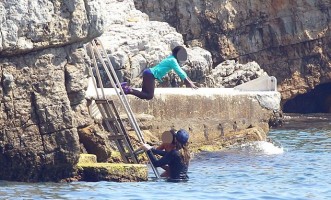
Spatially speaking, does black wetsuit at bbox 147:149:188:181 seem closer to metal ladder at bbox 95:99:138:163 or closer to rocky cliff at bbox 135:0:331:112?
metal ladder at bbox 95:99:138:163

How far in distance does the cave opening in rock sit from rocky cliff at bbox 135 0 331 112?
1942 mm

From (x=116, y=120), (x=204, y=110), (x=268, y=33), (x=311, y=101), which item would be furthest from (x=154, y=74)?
(x=311, y=101)

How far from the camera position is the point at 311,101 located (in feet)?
128

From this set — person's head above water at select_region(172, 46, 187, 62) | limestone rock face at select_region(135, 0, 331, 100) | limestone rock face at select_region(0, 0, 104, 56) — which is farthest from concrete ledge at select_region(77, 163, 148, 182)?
limestone rock face at select_region(135, 0, 331, 100)

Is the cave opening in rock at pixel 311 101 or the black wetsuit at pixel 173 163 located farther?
the cave opening in rock at pixel 311 101

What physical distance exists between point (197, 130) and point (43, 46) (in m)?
7.17

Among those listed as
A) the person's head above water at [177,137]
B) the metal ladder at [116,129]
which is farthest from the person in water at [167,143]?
the metal ladder at [116,129]

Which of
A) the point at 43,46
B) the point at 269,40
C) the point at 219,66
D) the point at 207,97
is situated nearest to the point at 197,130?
the point at 207,97

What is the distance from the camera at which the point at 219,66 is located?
105ft

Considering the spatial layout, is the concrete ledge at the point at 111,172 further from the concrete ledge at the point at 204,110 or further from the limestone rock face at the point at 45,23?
the concrete ledge at the point at 204,110

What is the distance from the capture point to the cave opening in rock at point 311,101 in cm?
3859

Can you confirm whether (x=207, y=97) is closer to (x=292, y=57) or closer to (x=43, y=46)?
(x=43, y=46)

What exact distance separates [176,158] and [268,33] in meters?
20.3

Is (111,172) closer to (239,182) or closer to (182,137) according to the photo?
(182,137)
